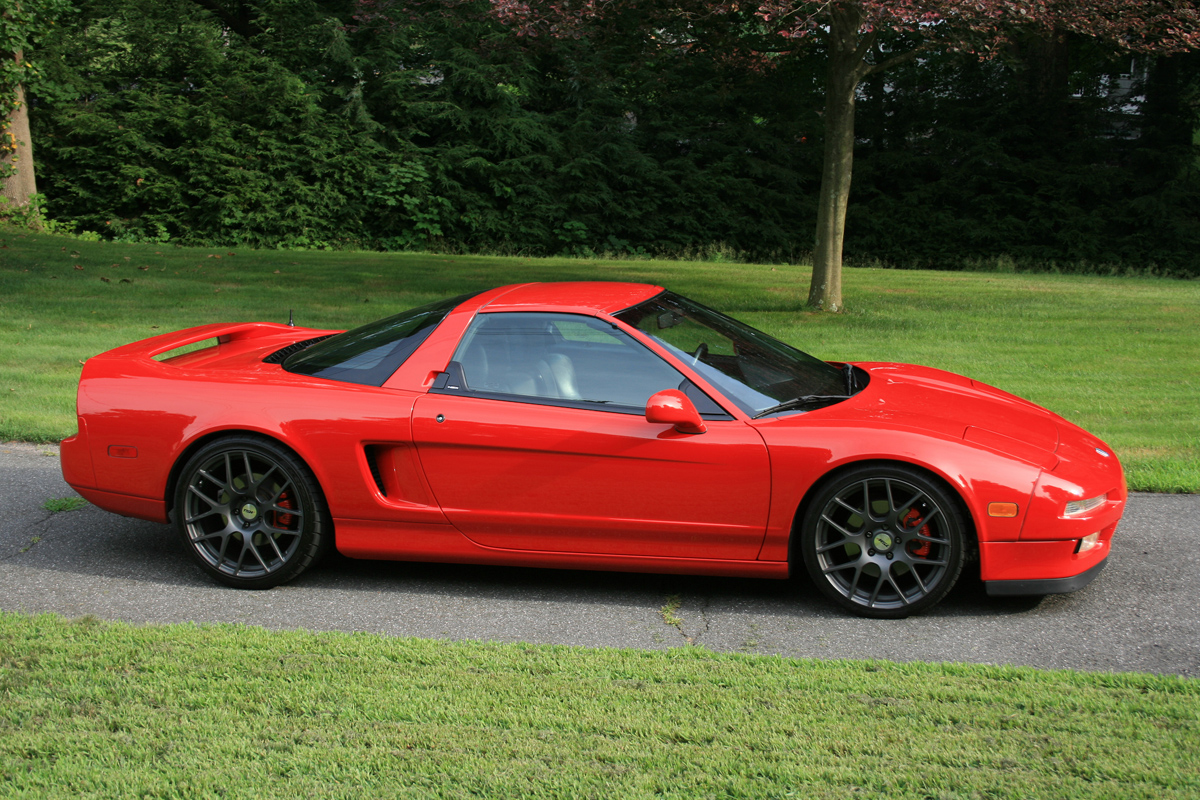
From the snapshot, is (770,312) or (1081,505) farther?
(770,312)

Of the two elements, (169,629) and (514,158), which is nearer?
(169,629)

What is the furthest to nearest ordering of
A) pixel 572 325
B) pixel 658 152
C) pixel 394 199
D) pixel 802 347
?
pixel 658 152, pixel 394 199, pixel 802 347, pixel 572 325

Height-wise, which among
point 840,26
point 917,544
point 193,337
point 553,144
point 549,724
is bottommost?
point 549,724

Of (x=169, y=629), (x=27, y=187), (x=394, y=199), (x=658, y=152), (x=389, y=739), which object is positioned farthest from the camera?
(x=658, y=152)

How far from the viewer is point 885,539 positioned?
4070mm

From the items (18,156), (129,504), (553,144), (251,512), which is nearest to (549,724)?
(251,512)

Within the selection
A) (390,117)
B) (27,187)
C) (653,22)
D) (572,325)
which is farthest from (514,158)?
(572,325)

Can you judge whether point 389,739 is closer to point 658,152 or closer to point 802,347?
point 802,347

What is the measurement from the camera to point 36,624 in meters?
3.92

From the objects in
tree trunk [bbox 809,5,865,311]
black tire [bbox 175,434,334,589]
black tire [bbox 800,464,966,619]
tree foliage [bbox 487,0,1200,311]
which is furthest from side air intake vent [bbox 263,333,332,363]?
tree trunk [bbox 809,5,865,311]

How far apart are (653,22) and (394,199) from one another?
38.8 ft

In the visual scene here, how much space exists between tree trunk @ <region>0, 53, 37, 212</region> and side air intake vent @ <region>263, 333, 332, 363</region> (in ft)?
54.8

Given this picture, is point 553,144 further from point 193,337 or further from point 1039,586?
point 1039,586

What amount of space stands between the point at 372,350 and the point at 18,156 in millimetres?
17868
